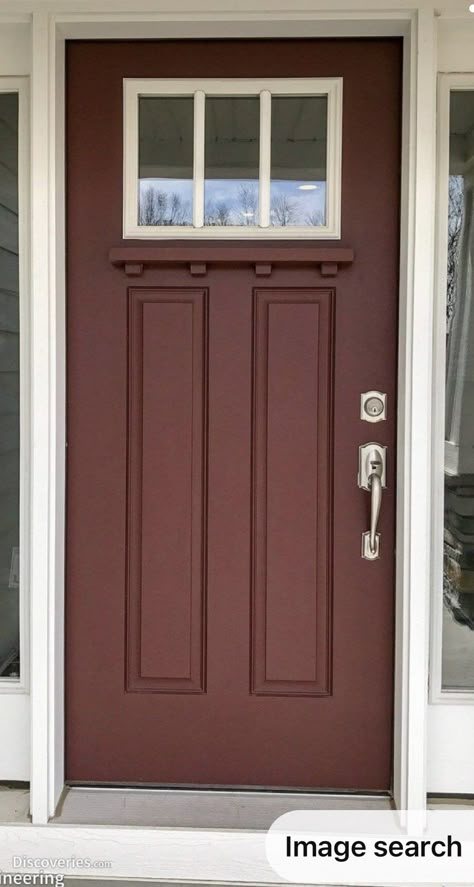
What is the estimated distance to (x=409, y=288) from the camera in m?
2.03

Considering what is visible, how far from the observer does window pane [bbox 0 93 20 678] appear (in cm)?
216

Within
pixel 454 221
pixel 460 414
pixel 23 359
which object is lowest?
pixel 460 414

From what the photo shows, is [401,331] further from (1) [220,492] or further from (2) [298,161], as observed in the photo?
(1) [220,492]

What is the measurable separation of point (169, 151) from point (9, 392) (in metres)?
0.81

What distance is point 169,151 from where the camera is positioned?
215 centimetres

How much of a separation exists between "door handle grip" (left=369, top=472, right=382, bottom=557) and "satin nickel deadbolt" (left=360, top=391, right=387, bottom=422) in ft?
0.52

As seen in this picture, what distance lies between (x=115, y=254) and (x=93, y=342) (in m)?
0.25

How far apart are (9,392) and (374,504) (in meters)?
1.07

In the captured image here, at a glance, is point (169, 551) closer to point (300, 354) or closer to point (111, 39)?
point (300, 354)

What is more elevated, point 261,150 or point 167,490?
point 261,150

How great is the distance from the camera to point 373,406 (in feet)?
7.10

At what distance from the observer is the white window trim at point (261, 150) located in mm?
2115

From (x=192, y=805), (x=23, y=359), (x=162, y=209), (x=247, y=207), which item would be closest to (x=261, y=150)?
(x=247, y=207)

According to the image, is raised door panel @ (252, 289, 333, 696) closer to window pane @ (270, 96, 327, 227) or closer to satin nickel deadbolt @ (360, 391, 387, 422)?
satin nickel deadbolt @ (360, 391, 387, 422)
